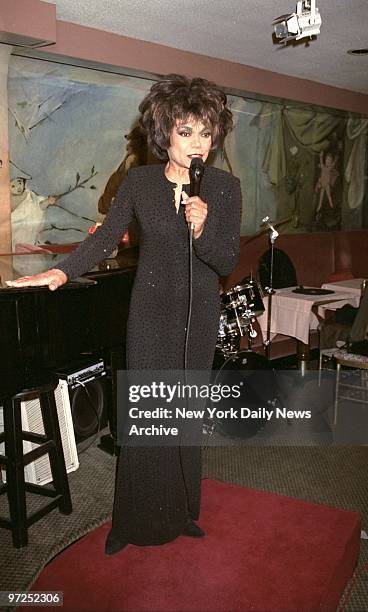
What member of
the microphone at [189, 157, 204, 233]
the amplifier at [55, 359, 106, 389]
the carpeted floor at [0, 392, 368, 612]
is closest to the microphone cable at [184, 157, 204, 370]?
the microphone at [189, 157, 204, 233]

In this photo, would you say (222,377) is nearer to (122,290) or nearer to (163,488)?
(122,290)

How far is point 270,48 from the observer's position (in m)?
5.03

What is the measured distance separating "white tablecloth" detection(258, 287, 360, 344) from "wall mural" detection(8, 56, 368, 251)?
4.52 ft

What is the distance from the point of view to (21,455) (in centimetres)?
265

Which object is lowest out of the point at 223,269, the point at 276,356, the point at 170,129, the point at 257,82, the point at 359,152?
the point at 276,356

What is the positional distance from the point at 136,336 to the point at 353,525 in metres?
1.24

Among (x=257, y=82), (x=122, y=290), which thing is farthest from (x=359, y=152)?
(x=122, y=290)

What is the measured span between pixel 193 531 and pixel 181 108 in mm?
1602

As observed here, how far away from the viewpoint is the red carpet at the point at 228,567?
2031mm

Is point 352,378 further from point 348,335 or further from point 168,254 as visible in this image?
point 168,254

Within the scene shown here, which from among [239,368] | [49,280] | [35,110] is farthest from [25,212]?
[49,280]

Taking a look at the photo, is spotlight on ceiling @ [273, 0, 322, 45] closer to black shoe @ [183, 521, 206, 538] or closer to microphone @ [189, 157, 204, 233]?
microphone @ [189, 157, 204, 233]

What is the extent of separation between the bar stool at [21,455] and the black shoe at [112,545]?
55cm

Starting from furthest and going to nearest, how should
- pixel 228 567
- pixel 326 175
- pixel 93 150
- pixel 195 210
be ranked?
pixel 326 175
pixel 93 150
pixel 228 567
pixel 195 210
